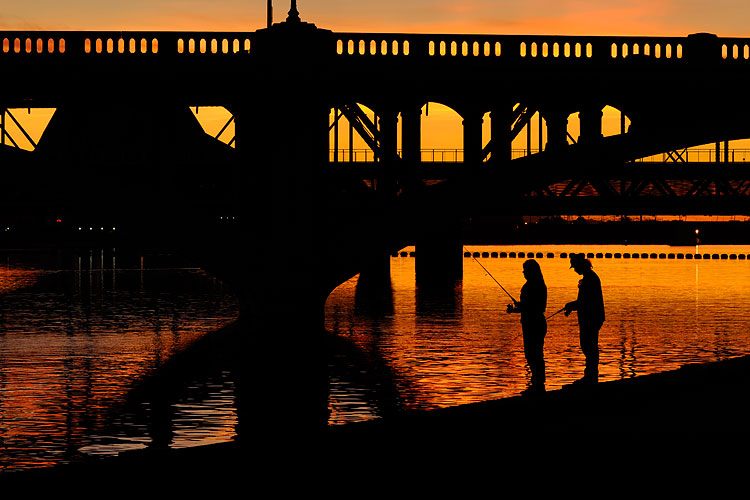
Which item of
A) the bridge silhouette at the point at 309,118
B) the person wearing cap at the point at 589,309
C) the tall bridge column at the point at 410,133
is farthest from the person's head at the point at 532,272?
the tall bridge column at the point at 410,133

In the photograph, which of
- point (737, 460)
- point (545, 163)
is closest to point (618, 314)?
point (545, 163)

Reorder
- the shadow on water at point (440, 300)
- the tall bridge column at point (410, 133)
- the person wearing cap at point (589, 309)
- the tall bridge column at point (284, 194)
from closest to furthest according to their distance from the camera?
the person wearing cap at point (589, 309)
the tall bridge column at point (284, 194)
the tall bridge column at point (410, 133)
the shadow on water at point (440, 300)

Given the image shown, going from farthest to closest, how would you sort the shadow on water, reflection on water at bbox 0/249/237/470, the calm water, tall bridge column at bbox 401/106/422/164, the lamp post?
the shadow on water < tall bridge column at bbox 401/106/422/164 < the lamp post < the calm water < reflection on water at bbox 0/249/237/470

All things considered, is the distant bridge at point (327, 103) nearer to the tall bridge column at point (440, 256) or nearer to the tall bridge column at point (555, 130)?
the tall bridge column at point (555, 130)

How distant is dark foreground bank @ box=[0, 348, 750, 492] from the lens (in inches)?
361

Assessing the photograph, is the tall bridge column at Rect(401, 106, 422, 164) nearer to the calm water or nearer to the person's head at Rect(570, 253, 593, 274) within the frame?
the calm water

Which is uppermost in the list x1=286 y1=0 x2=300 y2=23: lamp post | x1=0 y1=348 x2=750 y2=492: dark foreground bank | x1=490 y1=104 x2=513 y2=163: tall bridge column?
x1=286 y1=0 x2=300 y2=23: lamp post

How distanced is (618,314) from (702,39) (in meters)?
9.14

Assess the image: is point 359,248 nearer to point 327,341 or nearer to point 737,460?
point 327,341

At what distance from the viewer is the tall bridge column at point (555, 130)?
→ 121ft

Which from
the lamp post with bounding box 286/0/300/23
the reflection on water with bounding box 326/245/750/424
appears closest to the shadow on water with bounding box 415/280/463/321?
the reflection on water with bounding box 326/245/750/424

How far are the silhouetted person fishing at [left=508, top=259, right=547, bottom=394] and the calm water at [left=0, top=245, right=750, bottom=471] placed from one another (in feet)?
3.07

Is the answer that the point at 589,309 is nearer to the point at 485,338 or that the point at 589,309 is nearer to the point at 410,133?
the point at 485,338

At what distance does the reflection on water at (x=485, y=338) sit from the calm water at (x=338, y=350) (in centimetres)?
4
